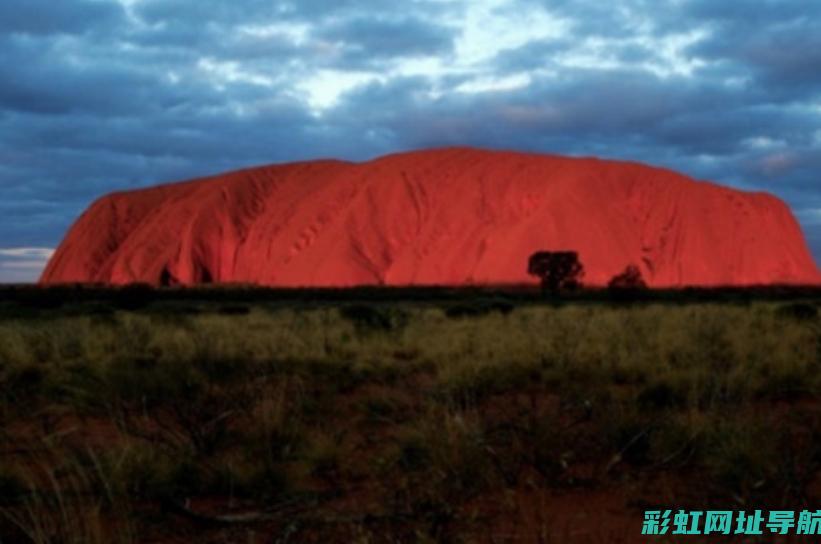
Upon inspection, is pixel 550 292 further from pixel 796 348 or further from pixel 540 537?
pixel 540 537

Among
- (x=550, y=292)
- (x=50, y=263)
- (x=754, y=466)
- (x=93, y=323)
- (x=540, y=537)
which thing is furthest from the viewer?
(x=50, y=263)

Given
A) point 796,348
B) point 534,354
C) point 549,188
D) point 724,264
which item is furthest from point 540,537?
point 724,264

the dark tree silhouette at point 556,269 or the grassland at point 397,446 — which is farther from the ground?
the dark tree silhouette at point 556,269

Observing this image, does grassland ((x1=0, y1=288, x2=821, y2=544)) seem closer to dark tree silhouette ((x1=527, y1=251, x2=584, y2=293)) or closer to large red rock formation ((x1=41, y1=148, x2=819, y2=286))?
dark tree silhouette ((x1=527, y1=251, x2=584, y2=293))

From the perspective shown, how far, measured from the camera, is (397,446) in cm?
581

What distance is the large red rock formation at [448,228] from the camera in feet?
236

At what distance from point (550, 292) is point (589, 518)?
180 feet

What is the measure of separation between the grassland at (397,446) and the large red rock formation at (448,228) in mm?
58017

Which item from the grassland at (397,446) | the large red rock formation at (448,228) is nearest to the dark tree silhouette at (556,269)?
the large red rock formation at (448,228)

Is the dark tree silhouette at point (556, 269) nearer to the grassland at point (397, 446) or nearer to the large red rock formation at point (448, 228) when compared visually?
the large red rock formation at point (448, 228)

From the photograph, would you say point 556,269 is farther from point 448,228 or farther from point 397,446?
point 397,446

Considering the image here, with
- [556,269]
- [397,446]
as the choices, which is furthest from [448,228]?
[397,446]

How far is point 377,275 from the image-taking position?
243 feet

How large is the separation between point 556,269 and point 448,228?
1853 centimetres
